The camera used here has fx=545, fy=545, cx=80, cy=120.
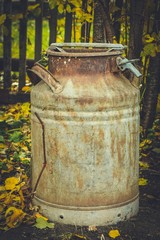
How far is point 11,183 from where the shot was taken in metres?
3.21

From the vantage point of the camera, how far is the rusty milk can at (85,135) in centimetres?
279

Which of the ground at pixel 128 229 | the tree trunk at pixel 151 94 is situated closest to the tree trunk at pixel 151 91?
the tree trunk at pixel 151 94

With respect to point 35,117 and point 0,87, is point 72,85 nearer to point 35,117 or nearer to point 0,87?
point 35,117

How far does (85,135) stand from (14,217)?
575 mm

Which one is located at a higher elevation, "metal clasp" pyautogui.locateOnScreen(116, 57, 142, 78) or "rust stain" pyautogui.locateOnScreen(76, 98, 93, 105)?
"metal clasp" pyautogui.locateOnScreen(116, 57, 142, 78)

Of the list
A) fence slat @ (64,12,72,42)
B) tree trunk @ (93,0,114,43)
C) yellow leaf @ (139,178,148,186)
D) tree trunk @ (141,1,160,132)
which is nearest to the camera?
yellow leaf @ (139,178,148,186)

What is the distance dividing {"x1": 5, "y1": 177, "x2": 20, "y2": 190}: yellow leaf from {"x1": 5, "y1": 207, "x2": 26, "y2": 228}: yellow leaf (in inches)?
11.5

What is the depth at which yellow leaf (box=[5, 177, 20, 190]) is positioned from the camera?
3182 mm

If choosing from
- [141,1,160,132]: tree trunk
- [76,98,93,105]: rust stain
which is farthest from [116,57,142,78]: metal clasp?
[141,1,160,132]: tree trunk

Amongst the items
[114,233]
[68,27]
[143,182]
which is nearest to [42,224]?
[114,233]

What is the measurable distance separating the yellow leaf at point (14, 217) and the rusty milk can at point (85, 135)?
0.16 metres

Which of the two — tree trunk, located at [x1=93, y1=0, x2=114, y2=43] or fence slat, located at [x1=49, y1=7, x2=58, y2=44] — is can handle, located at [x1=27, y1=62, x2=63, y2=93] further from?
fence slat, located at [x1=49, y1=7, x2=58, y2=44]

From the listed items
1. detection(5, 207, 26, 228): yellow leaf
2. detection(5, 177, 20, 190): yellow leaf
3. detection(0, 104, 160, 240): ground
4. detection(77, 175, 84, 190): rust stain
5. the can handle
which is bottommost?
A: detection(0, 104, 160, 240): ground

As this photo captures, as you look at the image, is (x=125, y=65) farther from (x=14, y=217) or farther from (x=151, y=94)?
(x=151, y=94)
